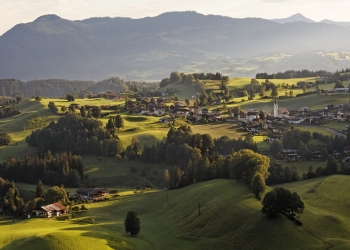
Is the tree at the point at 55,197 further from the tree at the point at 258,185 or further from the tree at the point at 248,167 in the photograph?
the tree at the point at 258,185

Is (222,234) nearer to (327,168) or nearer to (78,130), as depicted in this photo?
(327,168)

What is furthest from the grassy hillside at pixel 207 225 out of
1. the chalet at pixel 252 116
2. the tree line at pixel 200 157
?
the chalet at pixel 252 116

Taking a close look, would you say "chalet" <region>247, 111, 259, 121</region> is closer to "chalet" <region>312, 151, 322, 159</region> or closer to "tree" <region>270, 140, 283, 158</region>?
"tree" <region>270, 140, 283, 158</region>

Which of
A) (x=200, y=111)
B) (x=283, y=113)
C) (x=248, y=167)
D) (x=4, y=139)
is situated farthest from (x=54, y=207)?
(x=283, y=113)

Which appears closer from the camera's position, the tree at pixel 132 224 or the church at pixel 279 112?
the tree at pixel 132 224

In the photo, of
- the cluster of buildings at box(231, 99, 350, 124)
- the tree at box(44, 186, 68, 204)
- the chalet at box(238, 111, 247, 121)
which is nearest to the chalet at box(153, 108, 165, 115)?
the cluster of buildings at box(231, 99, 350, 124)

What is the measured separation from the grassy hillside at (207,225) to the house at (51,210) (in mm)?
2857

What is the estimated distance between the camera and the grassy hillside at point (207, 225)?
4916 cm

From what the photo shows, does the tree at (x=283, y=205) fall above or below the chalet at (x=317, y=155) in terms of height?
above

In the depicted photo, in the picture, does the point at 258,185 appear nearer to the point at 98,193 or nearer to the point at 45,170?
the point at 98,193

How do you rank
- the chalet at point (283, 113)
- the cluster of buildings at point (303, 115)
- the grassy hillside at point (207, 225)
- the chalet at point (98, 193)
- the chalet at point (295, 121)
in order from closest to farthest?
1. the grassy hillside at point (207, 225)
2. the chalet at point (98, 193)
3. the cluster of buildings at point (303, 115)
4. the chalet at point (295, 121)
5. the chalet at point (283, 113)

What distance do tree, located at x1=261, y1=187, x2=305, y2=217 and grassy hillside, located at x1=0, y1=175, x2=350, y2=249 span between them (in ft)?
2.50

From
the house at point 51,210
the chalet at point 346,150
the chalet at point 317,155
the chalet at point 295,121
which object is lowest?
the house at point 51,210

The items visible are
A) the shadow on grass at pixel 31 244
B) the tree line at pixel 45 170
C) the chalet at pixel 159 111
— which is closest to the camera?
the shadow on grass at pixel 31 244
